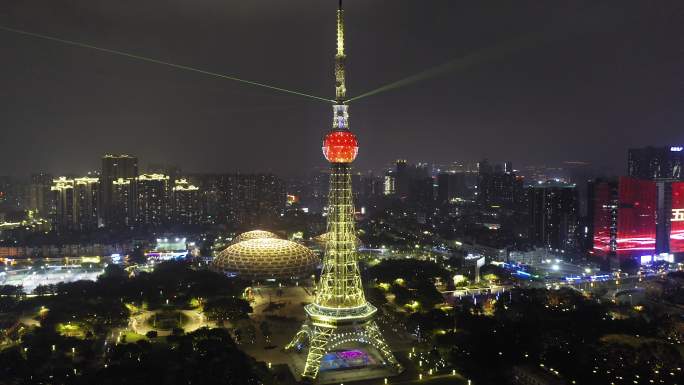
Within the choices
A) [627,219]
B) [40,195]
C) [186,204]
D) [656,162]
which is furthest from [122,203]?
[656,162]

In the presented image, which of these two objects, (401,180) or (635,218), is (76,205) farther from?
(401,180)

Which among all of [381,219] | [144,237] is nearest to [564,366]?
[144,237]

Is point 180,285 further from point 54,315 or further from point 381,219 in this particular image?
point 381,219

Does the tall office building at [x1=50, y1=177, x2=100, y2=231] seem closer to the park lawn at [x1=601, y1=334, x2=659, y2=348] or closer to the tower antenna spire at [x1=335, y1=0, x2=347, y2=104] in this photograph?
the tower antenna spire at [x1=335, y1=0, x2=347, y2=104]

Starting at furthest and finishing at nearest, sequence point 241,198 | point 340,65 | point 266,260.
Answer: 1. point 241,198
2. point 266,260
3. point 340,65

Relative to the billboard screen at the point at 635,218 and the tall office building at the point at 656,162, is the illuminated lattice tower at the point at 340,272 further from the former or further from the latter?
the tall office building at the point at 656,162
